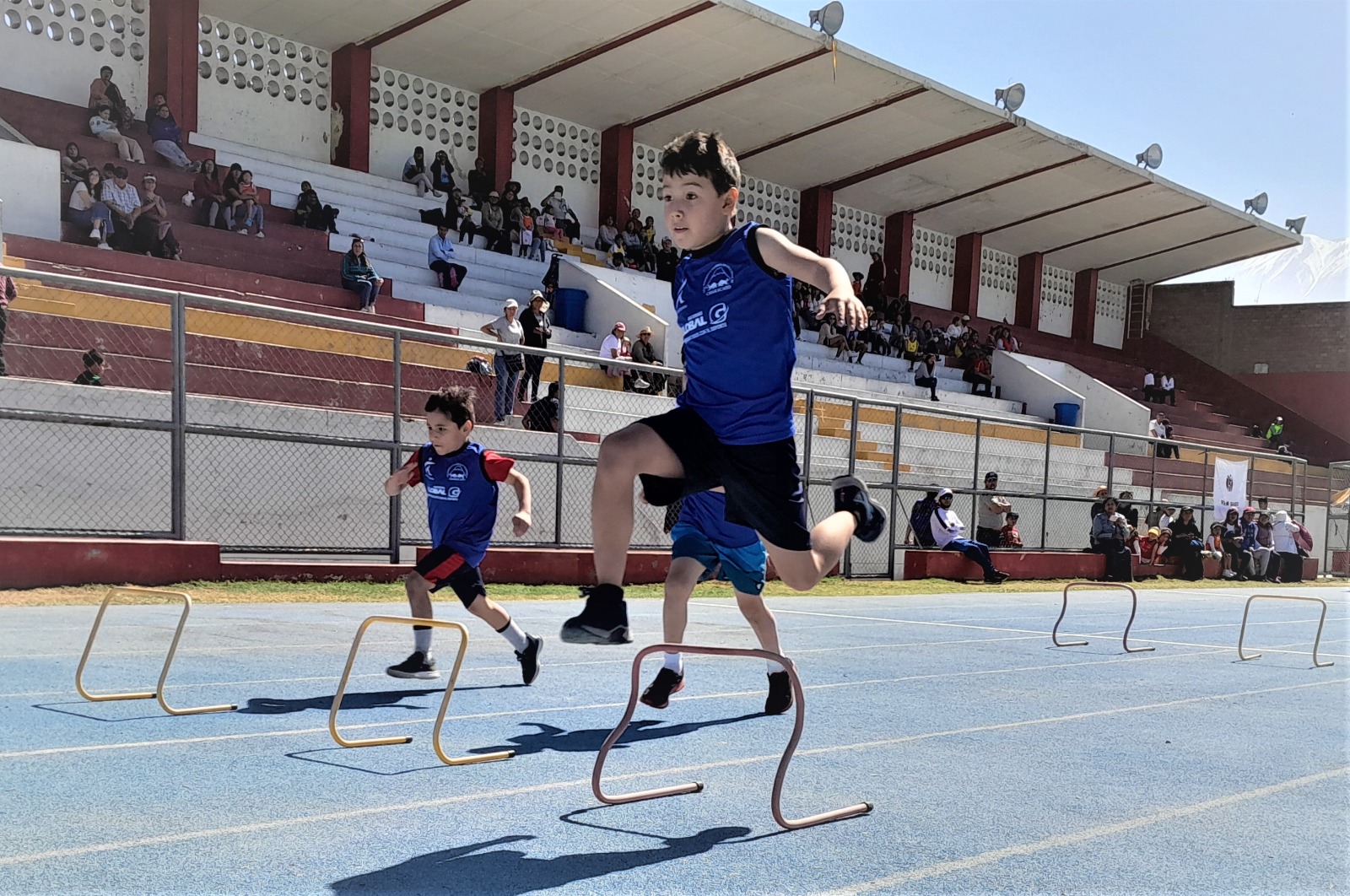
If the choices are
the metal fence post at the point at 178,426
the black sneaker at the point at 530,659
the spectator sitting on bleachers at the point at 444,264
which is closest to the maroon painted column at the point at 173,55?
the spectator sitting on bleachers at the point at 444,264

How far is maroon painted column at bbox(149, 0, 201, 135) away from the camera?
23484 mm

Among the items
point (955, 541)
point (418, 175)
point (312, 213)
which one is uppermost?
point (418, 175)

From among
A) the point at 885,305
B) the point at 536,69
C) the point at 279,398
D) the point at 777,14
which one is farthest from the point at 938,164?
the point at 279,398

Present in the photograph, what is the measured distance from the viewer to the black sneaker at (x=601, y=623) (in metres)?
4.31

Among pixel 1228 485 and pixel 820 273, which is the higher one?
pixel 820 273

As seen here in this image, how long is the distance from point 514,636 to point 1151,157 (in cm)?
3682

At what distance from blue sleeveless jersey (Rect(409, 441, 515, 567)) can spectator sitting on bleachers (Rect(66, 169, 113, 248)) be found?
471 inches

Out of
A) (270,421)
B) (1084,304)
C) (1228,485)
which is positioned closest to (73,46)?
(270,421)

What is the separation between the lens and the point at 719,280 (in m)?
4.87

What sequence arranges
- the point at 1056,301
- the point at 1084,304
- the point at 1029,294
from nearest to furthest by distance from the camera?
the point at 1029,294, the point at 1056,301, the point at 1084,304

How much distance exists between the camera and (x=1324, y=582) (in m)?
27.9

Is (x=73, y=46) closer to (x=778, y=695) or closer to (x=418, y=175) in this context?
(x=418, y=175)

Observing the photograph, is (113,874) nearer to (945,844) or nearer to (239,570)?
(945,844)

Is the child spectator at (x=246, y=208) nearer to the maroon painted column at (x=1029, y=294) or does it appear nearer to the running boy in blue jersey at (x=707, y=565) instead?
the running boy in blue jersey at (x=707, y=565)
